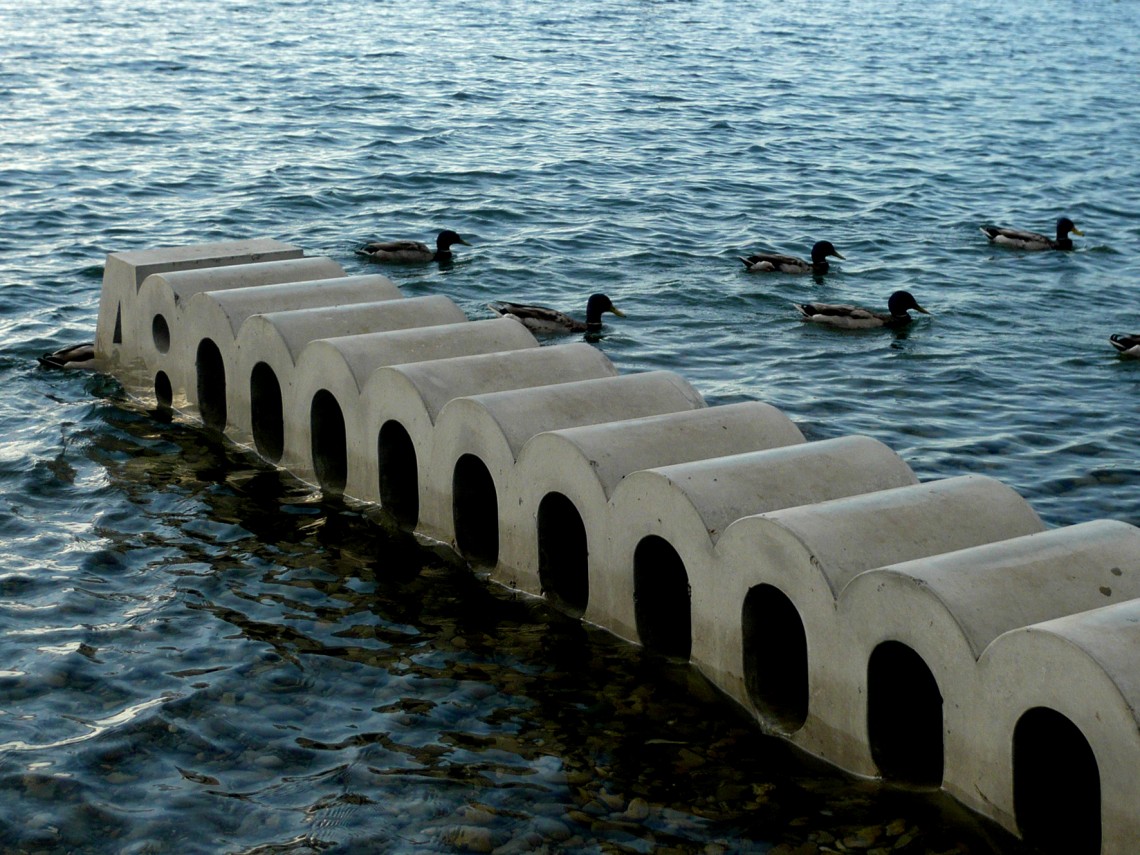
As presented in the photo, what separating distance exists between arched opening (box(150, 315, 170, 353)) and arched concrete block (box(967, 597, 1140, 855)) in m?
11.6

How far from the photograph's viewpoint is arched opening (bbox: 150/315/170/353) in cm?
1805

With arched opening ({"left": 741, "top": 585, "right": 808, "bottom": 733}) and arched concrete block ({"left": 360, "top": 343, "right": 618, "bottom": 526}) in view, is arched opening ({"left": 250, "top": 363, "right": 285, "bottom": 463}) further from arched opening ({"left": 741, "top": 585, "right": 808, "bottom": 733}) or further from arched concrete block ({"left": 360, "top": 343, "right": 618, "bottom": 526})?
arched opening ({"left": 741, "top": 585, "right": 808, "bottom": 733})

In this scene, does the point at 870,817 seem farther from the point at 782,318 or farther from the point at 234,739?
the point at 782,318

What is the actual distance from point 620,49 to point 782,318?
28.9 metres

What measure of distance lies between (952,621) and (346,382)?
714 cm

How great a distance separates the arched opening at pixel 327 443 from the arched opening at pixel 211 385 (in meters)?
1.76

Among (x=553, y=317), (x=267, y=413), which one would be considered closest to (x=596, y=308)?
(x=553, y=317)

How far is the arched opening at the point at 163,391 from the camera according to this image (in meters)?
17.8

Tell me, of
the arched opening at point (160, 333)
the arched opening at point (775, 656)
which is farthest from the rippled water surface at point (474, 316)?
the arched opening at point (160, 333)

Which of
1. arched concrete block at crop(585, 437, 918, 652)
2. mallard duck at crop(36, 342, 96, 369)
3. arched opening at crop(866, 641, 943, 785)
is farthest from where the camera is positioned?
mallard duck at crop(36, 342, 96, 369)

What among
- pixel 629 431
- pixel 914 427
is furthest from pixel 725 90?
pixel 629 431

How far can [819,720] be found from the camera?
10406mm

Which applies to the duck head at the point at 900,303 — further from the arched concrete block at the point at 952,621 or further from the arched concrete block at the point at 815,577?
the arched concrete block at the point at 952,621

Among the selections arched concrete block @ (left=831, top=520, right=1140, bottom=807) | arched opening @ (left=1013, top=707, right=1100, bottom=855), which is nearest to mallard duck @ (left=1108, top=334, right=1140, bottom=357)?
arched concrete block @ (left=831, top=520, right=1140, bottom=807)
